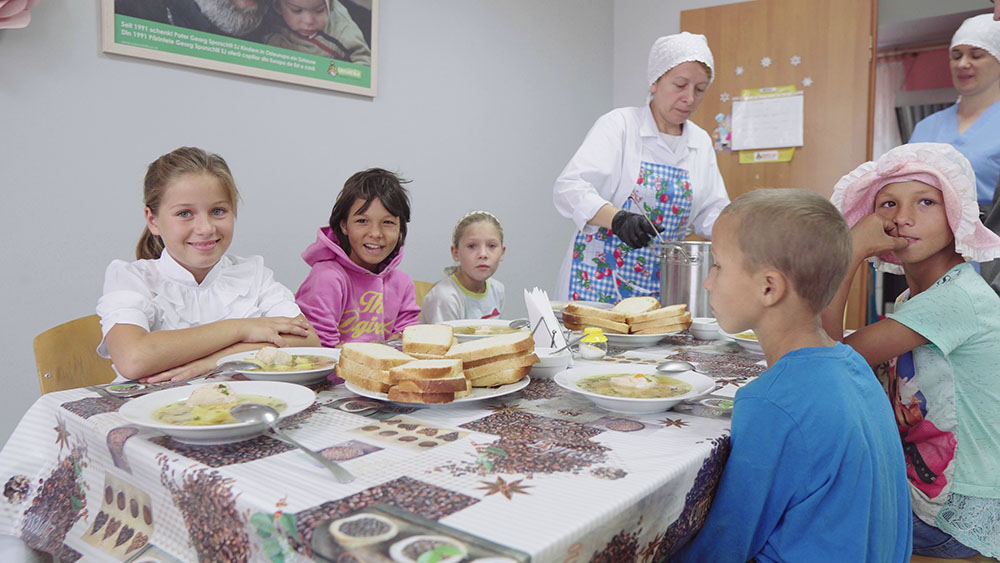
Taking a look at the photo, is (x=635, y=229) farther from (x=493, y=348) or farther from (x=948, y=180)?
(x=493, y=348)

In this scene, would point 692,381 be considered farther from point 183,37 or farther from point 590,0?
point 590,0

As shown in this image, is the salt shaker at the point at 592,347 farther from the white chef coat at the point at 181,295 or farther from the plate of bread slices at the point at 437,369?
the white chef coat at the point at 181,295

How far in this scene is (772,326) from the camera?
957 mm

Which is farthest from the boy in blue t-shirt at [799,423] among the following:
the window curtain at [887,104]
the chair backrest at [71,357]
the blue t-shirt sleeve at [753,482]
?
the window curtain at [887,104]

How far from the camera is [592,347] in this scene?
1.33 m

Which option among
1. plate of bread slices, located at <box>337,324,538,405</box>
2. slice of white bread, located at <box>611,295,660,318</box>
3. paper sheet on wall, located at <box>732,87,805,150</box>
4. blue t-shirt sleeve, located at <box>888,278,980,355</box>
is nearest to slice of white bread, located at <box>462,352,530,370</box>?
plate of bread slices, located at <box>337,324,538,405</box>

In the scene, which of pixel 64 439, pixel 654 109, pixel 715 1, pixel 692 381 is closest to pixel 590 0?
pixel 715 1

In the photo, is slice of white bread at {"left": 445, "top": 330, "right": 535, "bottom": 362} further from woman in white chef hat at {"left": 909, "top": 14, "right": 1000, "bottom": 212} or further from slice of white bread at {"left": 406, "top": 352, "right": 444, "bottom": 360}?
woman in white chef hat at {"left": 909, "top": 14, "right": 1000, "bottom": 212}

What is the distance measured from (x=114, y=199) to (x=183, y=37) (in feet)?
2.01

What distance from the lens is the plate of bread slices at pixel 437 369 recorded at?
0.93m

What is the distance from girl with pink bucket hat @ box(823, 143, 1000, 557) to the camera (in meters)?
1.17

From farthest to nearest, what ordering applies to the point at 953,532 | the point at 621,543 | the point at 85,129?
the point at 85,129 < the point at 953,532 < the point at 621,543

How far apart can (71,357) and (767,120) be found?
135 inches

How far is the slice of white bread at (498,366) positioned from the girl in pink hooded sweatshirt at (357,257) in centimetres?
92
